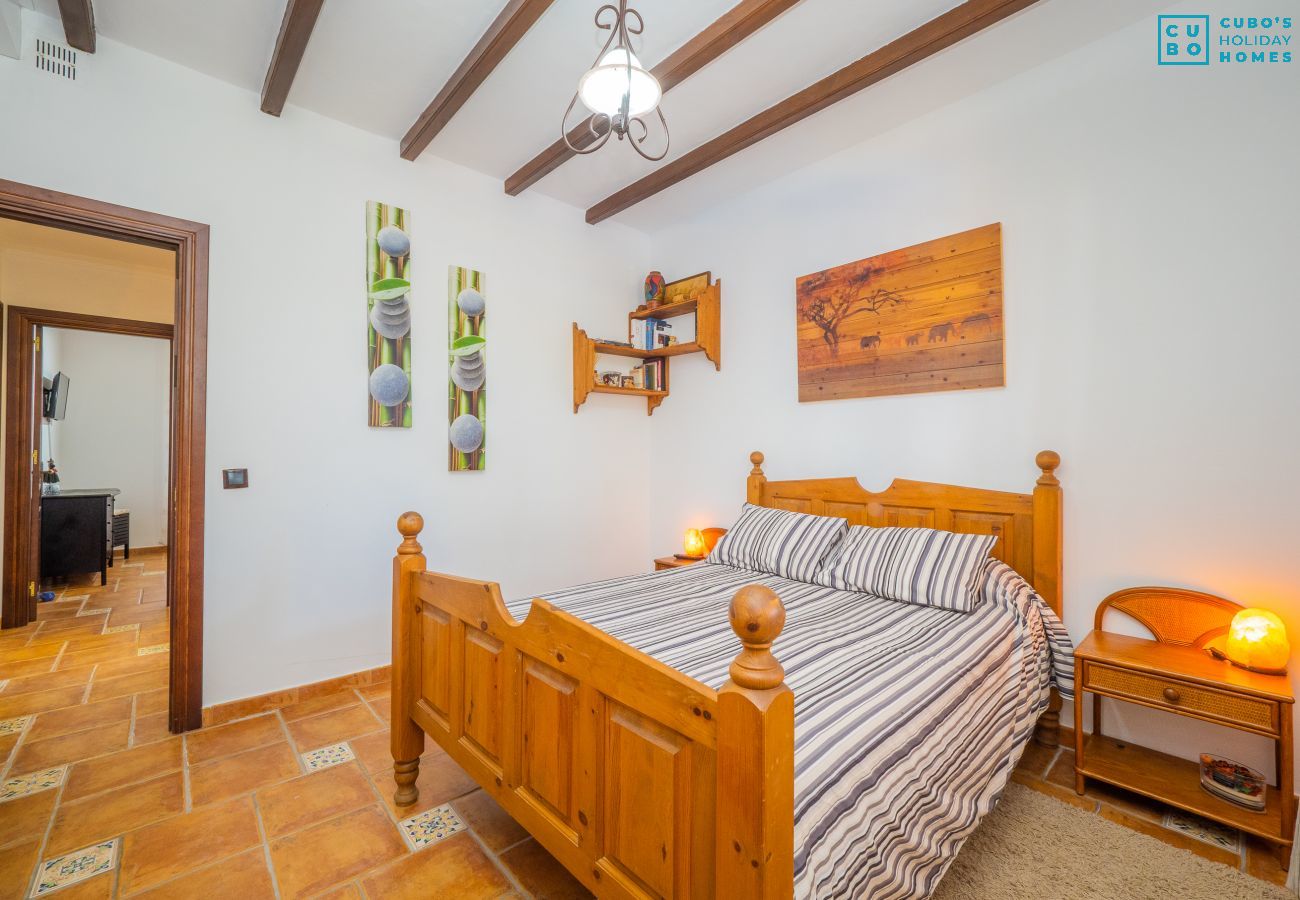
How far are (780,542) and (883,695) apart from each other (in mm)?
1345

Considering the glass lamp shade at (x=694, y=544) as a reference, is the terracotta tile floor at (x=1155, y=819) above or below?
below

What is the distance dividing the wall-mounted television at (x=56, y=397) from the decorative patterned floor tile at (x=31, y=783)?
4388mm

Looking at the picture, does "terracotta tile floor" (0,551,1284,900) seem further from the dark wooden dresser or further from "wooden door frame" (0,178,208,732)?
the dark wooden dresser

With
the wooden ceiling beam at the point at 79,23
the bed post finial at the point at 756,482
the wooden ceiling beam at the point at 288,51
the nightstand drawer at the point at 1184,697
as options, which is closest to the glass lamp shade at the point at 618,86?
the wooden ceiling beam at the point at 288,51

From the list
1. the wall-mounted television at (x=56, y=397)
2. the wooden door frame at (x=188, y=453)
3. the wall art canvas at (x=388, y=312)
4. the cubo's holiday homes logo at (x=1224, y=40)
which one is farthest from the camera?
the wall-mounted television at (x=56, y=397)

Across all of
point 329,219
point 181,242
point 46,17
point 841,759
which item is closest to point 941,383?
point 841,759

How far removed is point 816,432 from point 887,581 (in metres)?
1.04

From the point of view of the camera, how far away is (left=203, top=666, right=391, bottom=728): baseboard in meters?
2.38

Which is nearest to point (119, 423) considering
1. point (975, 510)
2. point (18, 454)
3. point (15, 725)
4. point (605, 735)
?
point (18, 454)

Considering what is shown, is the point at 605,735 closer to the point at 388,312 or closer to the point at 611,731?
the point at 611,731

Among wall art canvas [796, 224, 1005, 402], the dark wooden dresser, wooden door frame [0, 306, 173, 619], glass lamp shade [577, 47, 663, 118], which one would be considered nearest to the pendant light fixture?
glass lamp shade [577, 47, 663, 118]

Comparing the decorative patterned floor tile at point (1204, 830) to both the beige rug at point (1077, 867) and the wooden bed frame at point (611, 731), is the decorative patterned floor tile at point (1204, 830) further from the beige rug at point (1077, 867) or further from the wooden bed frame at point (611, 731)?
the wooden bed frame at point (611, 731)

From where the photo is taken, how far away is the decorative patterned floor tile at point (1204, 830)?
1.65 m

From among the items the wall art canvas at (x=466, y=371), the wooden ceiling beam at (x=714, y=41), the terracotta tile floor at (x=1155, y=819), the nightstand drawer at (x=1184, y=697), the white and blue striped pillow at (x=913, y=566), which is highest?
the wooden ceiling beam at (x=714, y=41)
